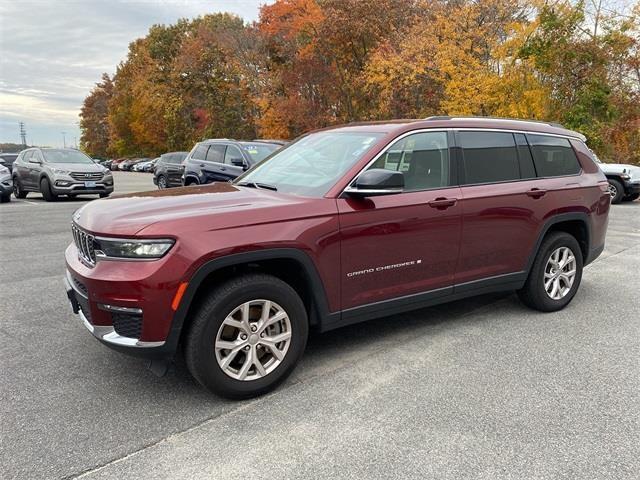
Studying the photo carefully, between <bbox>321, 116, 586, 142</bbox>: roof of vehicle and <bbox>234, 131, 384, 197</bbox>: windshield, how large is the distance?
13cm

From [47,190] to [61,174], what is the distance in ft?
2.57

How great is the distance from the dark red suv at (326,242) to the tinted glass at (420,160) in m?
0.01

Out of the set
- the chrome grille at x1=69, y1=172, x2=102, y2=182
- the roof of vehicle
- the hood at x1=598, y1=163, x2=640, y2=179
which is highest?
the roof of vehicle

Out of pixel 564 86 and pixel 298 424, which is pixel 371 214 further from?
pixel 564 86

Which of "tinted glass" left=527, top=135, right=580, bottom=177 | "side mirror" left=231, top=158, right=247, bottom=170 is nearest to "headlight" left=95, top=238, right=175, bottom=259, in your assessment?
"tinted glass" left=527, top=135, right=580, bottom=177

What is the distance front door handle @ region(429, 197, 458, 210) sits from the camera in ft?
12.8

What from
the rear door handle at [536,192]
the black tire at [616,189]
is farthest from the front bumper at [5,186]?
the black tire at [616,189]

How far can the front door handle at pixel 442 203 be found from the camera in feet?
12.8

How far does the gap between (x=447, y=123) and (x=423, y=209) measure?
2.75 ft

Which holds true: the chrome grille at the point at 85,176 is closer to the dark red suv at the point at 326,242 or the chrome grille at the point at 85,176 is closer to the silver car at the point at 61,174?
the silver car at the point at 61,174

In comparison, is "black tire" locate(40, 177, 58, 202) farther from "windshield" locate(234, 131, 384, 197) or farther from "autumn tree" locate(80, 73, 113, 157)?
"autumn tree" locate(80, 73, 113, 157)

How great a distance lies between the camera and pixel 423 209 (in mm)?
3828

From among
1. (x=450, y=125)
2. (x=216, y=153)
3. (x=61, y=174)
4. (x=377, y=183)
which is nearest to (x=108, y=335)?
(x=377, y=183)

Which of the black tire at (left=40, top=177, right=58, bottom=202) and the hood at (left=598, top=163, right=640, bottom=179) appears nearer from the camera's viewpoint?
the hood at (left=598, top=163, right=640, bottom=179)
